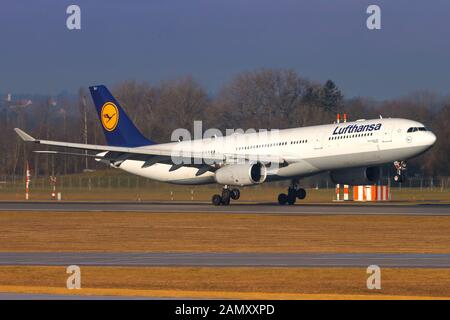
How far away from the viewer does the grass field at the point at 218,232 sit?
113ft

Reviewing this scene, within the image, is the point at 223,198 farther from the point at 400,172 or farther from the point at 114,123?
the point at 114,123

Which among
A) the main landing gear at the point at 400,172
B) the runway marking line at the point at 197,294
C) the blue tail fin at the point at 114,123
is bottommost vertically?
the runway marking line at the point at 197,294

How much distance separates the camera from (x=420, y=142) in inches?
2170

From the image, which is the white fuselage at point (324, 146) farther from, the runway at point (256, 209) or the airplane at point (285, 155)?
the runway at point (256, 209)

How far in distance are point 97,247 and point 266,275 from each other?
1073 centimetres

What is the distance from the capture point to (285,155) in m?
59.1

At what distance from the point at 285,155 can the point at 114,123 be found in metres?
15.7

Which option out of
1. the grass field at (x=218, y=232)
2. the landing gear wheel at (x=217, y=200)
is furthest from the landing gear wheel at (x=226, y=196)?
the grass field at (x=218, y=232)

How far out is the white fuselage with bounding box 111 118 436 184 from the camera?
55625 millimetres

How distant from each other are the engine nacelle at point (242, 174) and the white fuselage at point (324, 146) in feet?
2.60

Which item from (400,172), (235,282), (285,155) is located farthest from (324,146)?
(235,282)

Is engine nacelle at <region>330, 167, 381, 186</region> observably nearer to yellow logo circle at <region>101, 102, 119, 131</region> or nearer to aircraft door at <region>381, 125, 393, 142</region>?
aircraft door at <region>381, 125, 393, 142</region>
